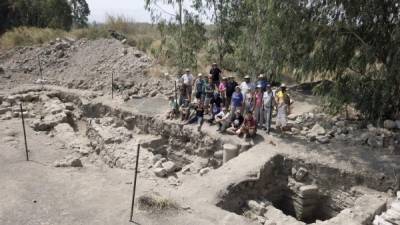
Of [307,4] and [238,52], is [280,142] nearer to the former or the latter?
[307,4]

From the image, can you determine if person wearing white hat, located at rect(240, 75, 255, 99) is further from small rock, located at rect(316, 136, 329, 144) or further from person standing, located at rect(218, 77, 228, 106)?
small rock, located at rect(316, 136, 329, 144)

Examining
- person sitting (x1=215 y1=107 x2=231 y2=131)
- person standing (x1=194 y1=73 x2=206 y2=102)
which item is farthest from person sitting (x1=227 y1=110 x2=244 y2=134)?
person standing (x1=194 y1=73 x2=206 y2=102)

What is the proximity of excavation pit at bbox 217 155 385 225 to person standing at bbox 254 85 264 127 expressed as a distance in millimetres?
1960

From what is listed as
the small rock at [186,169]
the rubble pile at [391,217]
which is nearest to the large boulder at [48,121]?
the small rock at [186,169]

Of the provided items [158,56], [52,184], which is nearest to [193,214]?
[52,184]

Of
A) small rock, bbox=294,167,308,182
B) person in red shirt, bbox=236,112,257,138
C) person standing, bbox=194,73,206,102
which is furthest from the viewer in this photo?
person standing, bbox=194,73,206,102

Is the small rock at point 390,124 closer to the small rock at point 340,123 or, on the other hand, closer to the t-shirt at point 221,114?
the small rock at point 340,123

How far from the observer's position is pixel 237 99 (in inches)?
503

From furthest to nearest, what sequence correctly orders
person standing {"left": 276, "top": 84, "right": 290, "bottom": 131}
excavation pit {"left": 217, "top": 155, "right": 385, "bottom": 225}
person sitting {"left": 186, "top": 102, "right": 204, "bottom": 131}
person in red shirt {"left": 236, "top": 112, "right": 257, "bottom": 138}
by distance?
person sitting {"left": 186, "top": 102, "right": 204, "bottom": 131}
person in red shirt {"left": 236, "top": 112, "right": 257, "bottom": 138}
person standing {"left": 276, "top": 84, "right": 290, "bottom": 131}
excavation pit {"left": 217, "top": 155, "right": 385, "bottom": 225}

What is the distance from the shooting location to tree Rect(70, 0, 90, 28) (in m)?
39.1

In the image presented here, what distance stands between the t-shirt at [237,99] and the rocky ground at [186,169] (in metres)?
1.02

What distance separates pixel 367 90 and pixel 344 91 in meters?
0.65

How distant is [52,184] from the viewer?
1035 centimetres

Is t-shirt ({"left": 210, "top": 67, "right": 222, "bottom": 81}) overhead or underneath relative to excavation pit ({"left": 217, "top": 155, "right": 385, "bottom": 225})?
overhead
